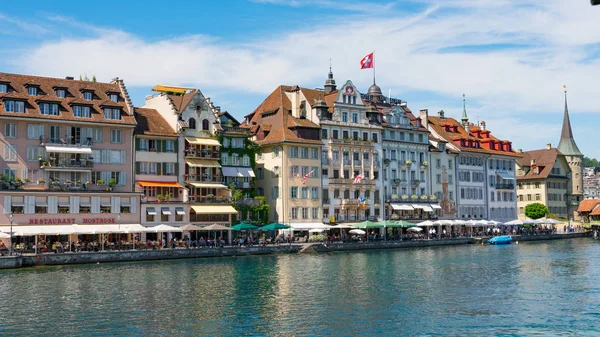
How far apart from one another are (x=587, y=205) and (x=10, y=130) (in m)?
107

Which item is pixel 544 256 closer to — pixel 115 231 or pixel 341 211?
pixel 341 211

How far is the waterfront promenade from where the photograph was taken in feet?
224

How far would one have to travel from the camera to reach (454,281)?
2267 inches

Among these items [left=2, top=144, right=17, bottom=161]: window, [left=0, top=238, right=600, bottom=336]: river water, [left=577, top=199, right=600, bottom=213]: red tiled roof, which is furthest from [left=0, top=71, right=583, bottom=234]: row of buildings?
[left=577, top=199, right=600, bottom=213]: red tiled roof

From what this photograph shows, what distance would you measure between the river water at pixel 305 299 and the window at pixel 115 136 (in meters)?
16.5

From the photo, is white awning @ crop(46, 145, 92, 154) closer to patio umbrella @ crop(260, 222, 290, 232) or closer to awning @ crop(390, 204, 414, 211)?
patio umbrella @ crop(260, 222, 290, 232)

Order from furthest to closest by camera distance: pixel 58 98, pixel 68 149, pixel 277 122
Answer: pixel 277 122 < pixel 58 98 < pixel 68 149

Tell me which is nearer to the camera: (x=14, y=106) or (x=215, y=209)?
(x=14, y=106)

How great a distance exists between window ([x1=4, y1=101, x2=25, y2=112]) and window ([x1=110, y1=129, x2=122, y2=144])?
9.17 metres

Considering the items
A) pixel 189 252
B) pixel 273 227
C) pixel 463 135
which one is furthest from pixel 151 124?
pixel 463 135

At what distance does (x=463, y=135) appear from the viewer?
127 metres

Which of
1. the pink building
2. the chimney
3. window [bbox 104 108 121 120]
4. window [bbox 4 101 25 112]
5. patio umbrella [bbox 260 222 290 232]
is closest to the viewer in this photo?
the pink building

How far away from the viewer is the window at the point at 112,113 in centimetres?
8312

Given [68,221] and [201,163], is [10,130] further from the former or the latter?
[201,163]
